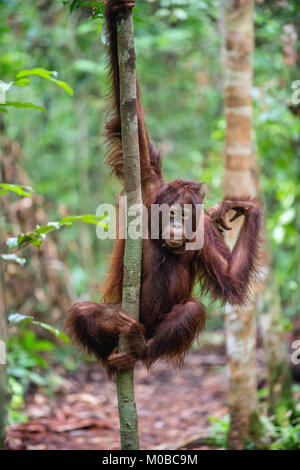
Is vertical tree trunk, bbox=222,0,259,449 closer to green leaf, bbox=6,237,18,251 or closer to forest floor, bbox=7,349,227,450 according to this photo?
forest floor, bbox=7,349,227,450

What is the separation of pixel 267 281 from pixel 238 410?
1.38 meters

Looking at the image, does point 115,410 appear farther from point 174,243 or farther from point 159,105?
point 159,105

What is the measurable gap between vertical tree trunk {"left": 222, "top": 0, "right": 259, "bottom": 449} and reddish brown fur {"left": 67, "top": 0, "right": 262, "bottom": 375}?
41.5 inches

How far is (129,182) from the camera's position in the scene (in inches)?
111

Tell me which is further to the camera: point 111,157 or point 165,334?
point 111,157

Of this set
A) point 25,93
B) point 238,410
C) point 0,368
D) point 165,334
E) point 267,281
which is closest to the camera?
point 0,368

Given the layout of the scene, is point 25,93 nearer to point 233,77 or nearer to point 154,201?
point 233,77

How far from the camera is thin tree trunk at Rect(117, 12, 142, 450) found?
2.71 m

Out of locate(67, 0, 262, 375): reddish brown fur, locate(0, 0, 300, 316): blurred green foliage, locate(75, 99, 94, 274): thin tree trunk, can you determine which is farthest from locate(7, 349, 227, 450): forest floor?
locate(75, 99, 94, 274): thin tree trunk

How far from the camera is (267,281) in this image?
532cm

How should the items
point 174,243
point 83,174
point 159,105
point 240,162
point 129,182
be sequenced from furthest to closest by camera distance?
point 159,105 < point 83,174 < point 240,162 < point 174,243 < point 129,182

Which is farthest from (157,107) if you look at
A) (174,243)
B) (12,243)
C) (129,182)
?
(129,182)

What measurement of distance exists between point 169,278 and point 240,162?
1541 millimetres

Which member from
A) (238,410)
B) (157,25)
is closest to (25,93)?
(157,25)
